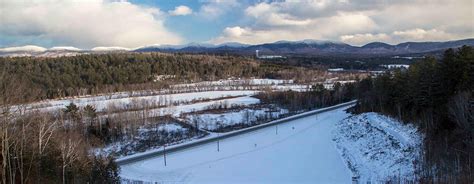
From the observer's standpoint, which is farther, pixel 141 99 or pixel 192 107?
pixel 141 99

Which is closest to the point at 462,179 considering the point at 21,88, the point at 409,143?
the point at 409,143

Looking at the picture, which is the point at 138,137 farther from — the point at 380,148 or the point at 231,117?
the point at 380,148

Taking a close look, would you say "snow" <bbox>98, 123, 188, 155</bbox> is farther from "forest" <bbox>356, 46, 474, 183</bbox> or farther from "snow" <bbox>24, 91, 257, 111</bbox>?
"forest" <bbox>356, 46, 474, 183</bbox>

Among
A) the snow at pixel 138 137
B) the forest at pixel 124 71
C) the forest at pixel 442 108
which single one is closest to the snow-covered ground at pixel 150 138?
the snow at pixel 138 137

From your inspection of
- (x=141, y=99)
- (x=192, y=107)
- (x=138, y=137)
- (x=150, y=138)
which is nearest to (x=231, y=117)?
(x=192, y=107)

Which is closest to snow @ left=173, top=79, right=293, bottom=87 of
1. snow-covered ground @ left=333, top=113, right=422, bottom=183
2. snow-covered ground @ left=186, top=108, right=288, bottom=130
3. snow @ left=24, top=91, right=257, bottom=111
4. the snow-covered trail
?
snow @ left=24, top=91, right=257, bottom=111

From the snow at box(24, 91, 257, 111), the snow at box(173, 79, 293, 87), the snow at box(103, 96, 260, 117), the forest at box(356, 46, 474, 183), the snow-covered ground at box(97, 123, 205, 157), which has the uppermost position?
the forest at box(356, 46, 474, 183)
